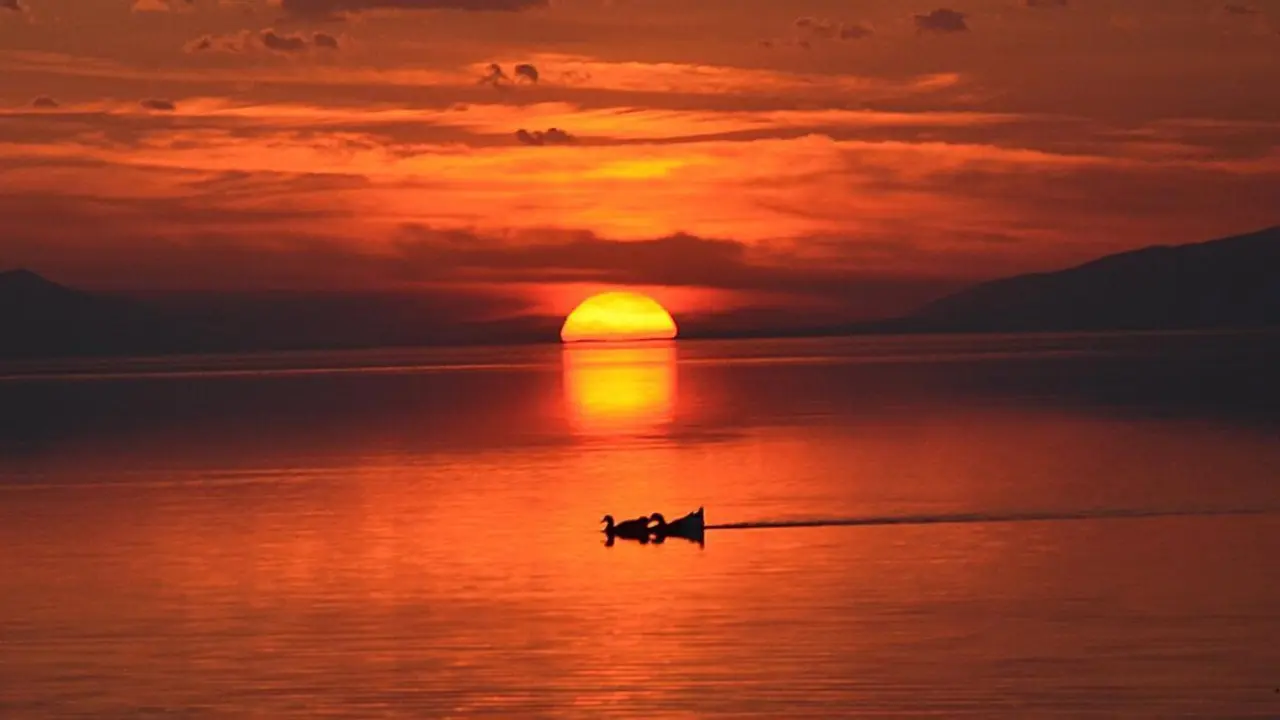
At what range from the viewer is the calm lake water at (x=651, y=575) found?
81.0ft

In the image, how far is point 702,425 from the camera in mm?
82938

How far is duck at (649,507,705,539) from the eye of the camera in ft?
132

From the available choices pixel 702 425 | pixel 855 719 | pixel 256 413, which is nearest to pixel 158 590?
pixel 855 719

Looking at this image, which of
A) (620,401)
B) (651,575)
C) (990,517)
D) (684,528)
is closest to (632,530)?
(684,528)

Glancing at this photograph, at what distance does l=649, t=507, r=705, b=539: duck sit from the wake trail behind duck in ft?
5.48

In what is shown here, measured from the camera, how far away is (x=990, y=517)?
4284 cm

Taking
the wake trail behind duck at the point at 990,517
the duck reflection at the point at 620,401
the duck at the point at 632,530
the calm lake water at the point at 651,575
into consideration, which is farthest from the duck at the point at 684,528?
the duck reflection at the point at 620,401

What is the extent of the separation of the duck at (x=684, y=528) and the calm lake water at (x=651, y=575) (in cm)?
60

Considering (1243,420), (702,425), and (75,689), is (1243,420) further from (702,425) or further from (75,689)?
(75,689)

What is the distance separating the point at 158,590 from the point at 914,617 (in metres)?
12.7

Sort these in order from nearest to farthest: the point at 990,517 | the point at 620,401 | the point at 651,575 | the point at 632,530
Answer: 1. the point at 651,575
2. the point at 632,530
3. the point at 990,517
4. the point at 620,401

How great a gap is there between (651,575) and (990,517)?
10.6 meters

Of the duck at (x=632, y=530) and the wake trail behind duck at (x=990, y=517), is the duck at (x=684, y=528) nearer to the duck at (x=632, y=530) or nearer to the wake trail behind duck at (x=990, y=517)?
the duck at (x=632, y=530)

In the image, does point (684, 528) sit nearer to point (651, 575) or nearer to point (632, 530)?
point (632, 530)
